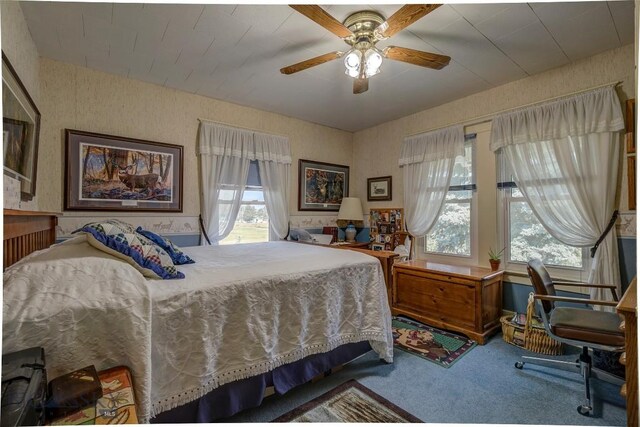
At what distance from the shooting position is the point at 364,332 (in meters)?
2.09

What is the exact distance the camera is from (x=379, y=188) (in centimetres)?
421

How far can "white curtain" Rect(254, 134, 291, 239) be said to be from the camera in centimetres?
365

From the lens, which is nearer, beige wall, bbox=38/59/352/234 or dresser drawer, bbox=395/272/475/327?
beige wall, bbox=38/59/352/234

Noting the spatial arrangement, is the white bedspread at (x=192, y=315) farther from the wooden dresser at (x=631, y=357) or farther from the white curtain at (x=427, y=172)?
the white curtain at (x=427, y=172)

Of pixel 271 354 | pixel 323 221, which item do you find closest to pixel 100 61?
pixel 271 354

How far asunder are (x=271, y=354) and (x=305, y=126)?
3.24m

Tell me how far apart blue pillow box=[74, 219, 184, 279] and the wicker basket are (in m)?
2.57

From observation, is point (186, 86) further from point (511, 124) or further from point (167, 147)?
point (511, 124)

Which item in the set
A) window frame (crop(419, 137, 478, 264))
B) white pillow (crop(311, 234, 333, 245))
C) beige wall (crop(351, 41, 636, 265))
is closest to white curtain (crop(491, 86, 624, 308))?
beige wall (crop(351, 41, 636, 265))

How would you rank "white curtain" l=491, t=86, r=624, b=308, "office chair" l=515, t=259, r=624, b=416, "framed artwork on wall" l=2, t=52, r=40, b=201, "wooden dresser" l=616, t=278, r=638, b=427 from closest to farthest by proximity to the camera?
"wooden dresser" l=616, t=278, r=638, b=427 < "framed artwork on wall" l=2, t=52, r=40, b=201 < "office chair" l=515, t=259, r=624, b=416 < "white curtain" l=491, t=86, r=624, b=308

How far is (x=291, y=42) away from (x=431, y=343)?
285 cm

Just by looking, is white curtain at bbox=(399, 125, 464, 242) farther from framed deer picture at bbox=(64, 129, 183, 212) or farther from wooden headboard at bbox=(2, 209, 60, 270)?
wooden headboard at bbox=(2, 209, 60, 270)

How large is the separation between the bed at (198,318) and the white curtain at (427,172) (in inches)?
66.5

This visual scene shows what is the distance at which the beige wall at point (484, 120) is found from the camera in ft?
7.63
